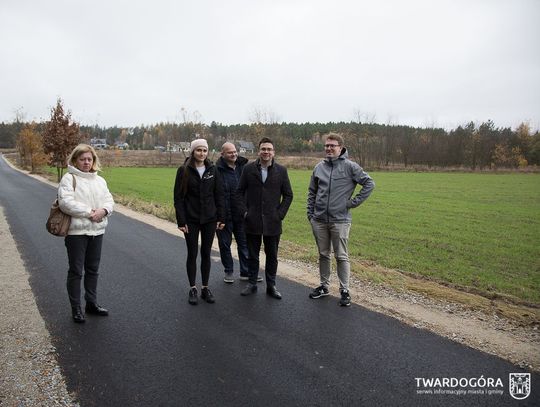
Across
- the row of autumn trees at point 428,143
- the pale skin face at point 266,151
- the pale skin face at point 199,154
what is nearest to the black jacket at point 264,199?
the pale skin face at point 266,151

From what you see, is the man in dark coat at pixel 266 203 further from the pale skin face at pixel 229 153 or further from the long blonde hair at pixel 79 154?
the long blonde hair at pixel 79 154

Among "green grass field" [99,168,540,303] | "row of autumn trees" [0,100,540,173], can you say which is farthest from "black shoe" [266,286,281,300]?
"row of autumn trees" [0,100,540,173]

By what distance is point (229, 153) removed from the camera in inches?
243

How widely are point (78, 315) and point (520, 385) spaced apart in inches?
184

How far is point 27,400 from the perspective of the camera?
3.10 m

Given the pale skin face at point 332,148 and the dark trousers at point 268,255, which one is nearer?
the pale skin face at point 332,148

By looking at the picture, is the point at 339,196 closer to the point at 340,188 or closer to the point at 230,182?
the point at 340,188

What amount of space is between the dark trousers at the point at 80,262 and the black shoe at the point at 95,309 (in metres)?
0.06

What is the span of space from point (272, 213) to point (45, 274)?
4049 millimetres

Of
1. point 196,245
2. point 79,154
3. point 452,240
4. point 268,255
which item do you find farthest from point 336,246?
point 452,240

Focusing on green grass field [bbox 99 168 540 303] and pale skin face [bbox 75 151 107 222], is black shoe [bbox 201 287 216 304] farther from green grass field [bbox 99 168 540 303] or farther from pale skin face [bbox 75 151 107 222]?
green grass field [bbox 99 168 540 303]

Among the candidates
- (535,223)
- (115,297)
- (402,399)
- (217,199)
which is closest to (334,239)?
(217,199)

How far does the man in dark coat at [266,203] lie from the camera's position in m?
5.55

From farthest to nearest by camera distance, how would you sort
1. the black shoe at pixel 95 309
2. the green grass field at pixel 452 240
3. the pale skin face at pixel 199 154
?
the green grass field at pixel 452 240
the pale skin face at pixel 199 154
the black shoe at pixel 95 309
